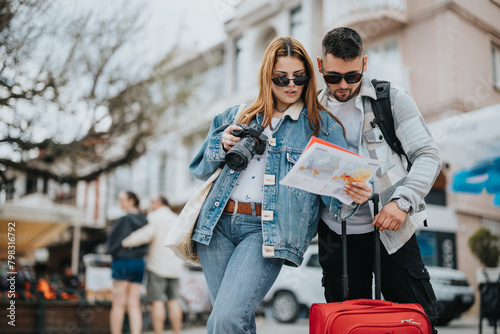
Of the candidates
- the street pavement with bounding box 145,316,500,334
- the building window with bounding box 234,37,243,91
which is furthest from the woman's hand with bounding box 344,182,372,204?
the building window with bounding box 234,37,243,91

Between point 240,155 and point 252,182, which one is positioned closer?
point 240,155

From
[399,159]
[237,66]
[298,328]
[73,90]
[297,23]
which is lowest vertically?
[298,328]

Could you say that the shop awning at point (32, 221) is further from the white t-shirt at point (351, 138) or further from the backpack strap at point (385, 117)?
the backpack strap at point (385, 117)

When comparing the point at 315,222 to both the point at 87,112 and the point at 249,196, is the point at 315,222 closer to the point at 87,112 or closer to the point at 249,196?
the point at 249,196

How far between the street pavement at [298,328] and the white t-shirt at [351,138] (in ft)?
19.9

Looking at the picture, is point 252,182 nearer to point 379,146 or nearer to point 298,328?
point 379,146

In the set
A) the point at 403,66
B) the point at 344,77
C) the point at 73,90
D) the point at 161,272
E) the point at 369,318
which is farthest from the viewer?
the point at 403,66

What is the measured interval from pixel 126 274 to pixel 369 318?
4260 mm

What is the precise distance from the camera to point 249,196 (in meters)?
2.30

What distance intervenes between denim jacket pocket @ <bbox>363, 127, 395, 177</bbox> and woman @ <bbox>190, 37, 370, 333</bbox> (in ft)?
0.53

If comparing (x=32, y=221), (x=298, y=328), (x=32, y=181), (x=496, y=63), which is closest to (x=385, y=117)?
(x=496, y=63)

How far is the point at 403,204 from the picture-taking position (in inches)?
82.7

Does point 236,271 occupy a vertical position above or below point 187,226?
below

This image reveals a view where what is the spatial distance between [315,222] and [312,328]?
52cm
